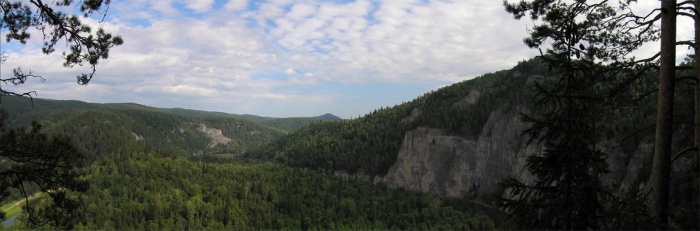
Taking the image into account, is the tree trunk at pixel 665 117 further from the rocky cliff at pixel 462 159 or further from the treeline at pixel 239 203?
the rocky cliff at pixel 462 159

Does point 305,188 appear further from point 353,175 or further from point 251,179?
point 353,175

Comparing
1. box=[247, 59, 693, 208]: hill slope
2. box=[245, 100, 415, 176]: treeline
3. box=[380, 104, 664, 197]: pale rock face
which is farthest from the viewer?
box=[245, 100, 415, 176]: treeline

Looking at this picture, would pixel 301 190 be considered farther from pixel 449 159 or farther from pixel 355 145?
pixel 355 145

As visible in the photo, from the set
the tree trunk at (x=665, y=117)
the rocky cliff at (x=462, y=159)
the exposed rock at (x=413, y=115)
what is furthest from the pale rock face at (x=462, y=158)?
the tree trunk at (x=665, y=117)

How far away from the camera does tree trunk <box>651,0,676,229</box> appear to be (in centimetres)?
924

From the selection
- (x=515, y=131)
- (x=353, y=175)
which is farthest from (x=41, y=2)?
(x=353, y=175)

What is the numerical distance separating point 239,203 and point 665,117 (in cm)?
8112

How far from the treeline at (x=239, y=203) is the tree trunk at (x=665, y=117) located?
6223 cm

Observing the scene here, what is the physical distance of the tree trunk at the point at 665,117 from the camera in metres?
9.24

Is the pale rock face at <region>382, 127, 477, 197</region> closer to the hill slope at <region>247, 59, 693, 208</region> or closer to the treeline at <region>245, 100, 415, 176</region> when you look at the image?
the hill slope at <region>247, 59, 693, 208</region>

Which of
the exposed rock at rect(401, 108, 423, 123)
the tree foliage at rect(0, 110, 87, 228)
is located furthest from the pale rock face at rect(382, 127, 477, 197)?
the tree foliage at rect(0, 110, 87, 228)

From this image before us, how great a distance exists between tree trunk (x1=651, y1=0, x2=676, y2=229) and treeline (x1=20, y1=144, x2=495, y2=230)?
62228mm

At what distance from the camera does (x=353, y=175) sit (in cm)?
12938

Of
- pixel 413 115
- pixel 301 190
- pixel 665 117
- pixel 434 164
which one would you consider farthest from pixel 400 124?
pixel 665 117
